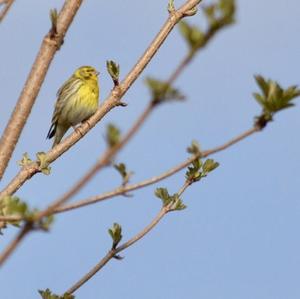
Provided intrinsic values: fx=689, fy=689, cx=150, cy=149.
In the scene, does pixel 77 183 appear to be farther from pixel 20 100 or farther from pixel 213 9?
pixel 20 100

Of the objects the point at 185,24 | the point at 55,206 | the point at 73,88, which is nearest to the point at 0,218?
the point at 55,206

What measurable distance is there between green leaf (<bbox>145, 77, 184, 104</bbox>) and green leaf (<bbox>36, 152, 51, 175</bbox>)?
265 cm

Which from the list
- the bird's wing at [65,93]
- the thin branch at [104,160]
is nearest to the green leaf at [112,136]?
the thin branch at [104,160]

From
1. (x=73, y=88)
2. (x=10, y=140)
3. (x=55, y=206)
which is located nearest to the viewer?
(x=55, y=206)

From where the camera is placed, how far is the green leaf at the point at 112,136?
1.96 meters

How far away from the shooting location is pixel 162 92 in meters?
1.91

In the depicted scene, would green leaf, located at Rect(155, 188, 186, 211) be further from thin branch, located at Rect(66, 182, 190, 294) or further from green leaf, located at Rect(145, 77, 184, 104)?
green leaf, located at Rect(145, 77, 184, 104)

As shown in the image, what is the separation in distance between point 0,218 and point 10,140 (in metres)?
1.14

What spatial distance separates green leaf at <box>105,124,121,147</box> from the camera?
6.43ft

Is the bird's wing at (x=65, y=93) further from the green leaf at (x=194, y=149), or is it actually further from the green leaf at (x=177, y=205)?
the green leaf at (x=194, y=149)

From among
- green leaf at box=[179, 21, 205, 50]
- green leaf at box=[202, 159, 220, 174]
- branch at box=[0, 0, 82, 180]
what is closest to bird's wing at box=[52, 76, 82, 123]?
green leaf at box=[202, 159, 220, 174]

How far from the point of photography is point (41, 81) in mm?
3764


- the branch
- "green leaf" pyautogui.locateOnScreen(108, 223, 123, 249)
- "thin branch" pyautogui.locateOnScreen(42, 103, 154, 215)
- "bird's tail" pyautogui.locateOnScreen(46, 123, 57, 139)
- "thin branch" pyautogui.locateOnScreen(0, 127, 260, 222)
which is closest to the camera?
"thin branch" pyautogui.locateOnScreen(42, 103, 154, 215)

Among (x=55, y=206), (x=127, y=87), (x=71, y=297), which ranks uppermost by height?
(x=127, y=87)
